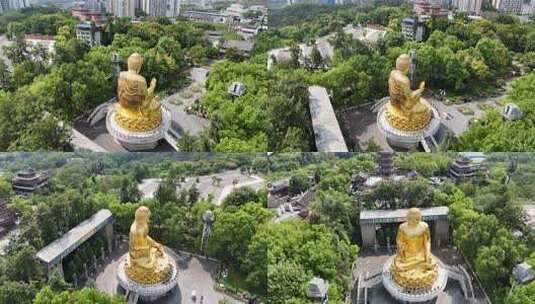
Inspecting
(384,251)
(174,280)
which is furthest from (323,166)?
(174,280)

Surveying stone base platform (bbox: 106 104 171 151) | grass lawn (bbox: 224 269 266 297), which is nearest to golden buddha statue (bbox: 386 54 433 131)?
grass lawn (bbox: 224 269 266 297)

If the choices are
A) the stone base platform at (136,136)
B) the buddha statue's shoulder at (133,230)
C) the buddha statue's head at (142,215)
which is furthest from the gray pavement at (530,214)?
the stone base platform at (136,136)

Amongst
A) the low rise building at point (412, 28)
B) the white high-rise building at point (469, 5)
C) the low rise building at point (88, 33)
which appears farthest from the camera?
the white high-rise building at point (469, 5)

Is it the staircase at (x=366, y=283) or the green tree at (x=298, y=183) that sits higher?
the green tree at (x=298, y=183)

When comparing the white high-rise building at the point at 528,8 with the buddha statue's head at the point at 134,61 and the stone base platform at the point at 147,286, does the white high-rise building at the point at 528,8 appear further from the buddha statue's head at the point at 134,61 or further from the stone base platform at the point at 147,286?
the stone base platform at the point at 147,286

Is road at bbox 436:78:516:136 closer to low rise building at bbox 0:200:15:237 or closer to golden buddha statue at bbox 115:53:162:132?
golden buddha statue at bbox 115:53:162:132

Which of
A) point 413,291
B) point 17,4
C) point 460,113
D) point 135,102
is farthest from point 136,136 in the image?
point 460,113

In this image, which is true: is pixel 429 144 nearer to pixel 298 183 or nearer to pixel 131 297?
pixel 298 183
